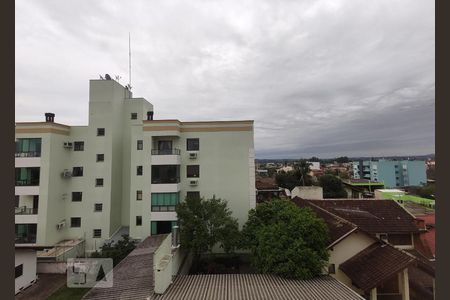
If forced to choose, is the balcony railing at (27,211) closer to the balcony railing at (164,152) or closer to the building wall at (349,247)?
the balcony railing at (164,152)

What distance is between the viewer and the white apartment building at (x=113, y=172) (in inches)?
743

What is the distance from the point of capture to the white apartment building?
61.9 feet

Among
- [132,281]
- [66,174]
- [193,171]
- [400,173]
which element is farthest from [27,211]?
[400,173]

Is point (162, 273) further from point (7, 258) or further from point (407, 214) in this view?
point (407, 214)

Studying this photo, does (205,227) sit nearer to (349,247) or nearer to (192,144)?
(192,144)

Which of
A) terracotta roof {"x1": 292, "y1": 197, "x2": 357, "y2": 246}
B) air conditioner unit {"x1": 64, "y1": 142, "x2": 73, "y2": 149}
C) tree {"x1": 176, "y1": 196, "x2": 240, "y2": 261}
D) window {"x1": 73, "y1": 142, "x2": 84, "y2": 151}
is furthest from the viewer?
window {"x1": 73, "y1": 142, "x2": 84, "y2": 151}

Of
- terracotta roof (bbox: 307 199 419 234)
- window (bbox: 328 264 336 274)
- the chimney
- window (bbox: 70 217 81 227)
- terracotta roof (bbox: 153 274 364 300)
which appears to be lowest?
window (bbox: 328 264 336 274)

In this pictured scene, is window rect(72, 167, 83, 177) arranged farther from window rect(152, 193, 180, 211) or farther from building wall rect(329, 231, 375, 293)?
building wall rect(329, 231, 375, 293)

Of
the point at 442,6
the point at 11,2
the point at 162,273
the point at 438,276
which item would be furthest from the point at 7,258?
the point at 162,273

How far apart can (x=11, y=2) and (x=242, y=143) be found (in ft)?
60.0

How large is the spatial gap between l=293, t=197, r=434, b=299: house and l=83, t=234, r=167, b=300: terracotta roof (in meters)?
9.62

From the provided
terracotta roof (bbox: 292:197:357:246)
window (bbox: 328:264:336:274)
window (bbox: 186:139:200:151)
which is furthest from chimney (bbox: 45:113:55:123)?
window (bbox: 328:264:336:274)

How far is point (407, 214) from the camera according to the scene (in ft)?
57.4

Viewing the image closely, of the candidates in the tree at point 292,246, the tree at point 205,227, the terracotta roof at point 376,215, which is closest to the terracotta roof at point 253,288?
the tree at point 292,246
